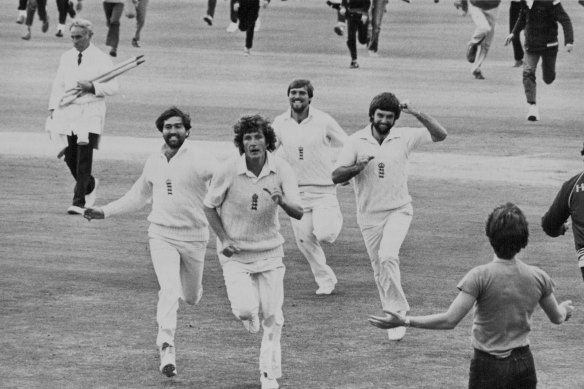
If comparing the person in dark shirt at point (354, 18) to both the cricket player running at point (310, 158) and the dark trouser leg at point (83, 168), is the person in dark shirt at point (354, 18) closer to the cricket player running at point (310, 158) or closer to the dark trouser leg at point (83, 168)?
the dark trouser leg at point (83, 168)

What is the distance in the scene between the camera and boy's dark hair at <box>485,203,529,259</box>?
753 centimetres

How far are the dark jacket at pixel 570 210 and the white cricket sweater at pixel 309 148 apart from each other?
13.6ft

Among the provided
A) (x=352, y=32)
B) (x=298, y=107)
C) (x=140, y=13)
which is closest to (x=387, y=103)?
(x=298, y=107)

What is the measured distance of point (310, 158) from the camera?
45.5 ft

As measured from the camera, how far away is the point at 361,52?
37156 millimetres

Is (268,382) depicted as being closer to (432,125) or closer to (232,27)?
(432,125)

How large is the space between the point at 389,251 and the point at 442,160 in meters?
10.3

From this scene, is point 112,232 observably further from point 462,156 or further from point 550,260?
point 462,156

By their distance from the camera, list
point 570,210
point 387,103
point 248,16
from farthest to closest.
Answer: point 248,16 → point 387,103 → point 570,210

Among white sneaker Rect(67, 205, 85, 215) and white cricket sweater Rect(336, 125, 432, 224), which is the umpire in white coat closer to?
white sneaker Rect(67, 205, 85, 215)

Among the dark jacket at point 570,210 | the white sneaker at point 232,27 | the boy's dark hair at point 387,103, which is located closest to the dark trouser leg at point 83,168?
the boy's dark hair at point 387,103

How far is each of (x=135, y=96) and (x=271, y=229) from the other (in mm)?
18894

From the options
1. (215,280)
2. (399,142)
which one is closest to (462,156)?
(215,280)

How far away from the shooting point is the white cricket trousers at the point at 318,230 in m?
13.5
